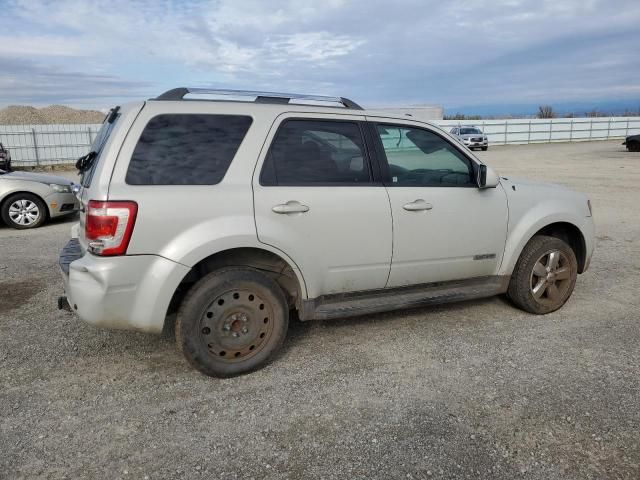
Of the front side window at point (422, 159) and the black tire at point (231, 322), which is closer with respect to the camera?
the black tire at point (231, 322)

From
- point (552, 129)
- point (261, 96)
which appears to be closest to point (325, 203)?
point (261, 96)

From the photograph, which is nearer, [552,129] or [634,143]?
[634,143]

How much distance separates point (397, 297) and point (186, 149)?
1999mm

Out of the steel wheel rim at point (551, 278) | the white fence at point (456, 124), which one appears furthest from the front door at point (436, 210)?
the white fence at point (456, 124)

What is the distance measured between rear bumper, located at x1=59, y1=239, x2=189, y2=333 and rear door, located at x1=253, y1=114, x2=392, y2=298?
699mm

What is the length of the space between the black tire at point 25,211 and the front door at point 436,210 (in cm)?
761

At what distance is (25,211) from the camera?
9359 mm

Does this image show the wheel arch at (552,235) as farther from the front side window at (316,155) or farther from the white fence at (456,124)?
the white fence at (456,124)

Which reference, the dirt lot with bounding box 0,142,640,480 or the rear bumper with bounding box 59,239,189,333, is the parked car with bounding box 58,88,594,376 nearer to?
the rear bumper with bounding box 59,239,189,333

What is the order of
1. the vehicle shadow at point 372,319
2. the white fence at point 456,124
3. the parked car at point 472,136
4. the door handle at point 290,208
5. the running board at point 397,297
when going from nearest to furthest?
the door handle at point 290,208
the running board at point 397,297
the vehicle shadow at point 372,319
the white fence at point 456,124
the parked car at point 472,136

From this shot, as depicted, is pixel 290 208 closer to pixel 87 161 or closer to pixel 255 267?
pixel 255 267

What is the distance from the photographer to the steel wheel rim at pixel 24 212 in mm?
9297

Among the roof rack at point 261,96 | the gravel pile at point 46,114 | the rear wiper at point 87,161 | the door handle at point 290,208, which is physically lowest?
the door handle at point 290,208

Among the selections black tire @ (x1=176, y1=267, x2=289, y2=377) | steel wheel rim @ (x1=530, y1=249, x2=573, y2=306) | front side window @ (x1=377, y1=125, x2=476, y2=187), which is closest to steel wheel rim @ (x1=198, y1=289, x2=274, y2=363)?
black tire @ (x1=176, y1=267, x2=289, y2=377)
